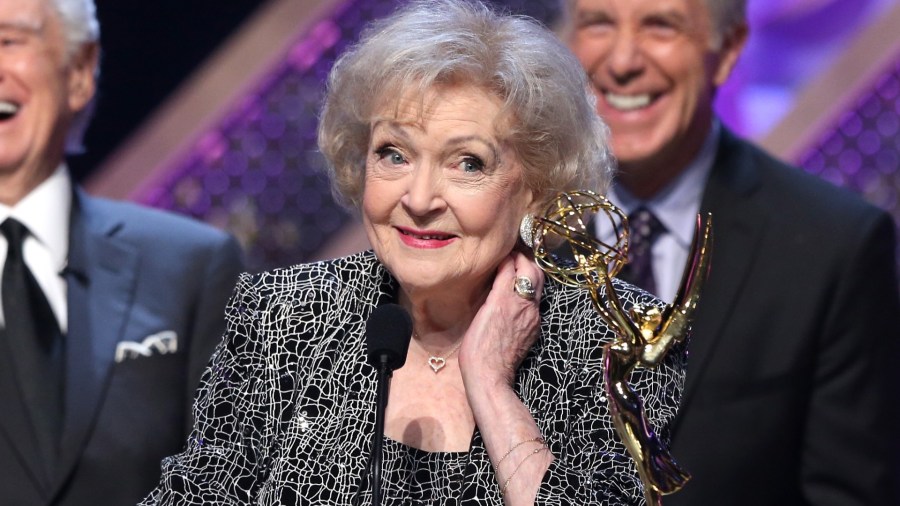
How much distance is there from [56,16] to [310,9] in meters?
1.56

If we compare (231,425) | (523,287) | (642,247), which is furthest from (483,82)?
(642,247)

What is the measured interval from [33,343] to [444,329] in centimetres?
96

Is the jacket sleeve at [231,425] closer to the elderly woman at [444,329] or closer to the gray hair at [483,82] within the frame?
the elderly woman at [444,329]

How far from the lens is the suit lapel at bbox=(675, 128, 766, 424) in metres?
3.22

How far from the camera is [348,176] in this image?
8.68 feet

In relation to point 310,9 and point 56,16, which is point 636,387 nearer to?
point 56,16

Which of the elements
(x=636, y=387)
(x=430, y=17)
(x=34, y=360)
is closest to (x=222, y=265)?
(x=34, y=360)

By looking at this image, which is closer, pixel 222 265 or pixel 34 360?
pixel 34 360

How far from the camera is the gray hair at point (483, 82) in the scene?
242cm

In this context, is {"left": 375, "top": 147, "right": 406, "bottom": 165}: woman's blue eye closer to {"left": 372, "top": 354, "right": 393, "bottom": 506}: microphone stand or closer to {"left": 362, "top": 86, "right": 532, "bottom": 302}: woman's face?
{"left": 362, "top": 86, "right": 532, "bottom": 302}: woman's face

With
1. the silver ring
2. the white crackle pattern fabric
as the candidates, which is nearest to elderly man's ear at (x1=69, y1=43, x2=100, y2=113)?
the white crackle pattern fabric

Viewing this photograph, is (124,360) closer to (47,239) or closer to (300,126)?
(47,239)

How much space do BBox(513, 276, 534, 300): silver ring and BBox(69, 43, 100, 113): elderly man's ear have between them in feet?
4.32

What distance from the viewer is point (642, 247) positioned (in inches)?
138
